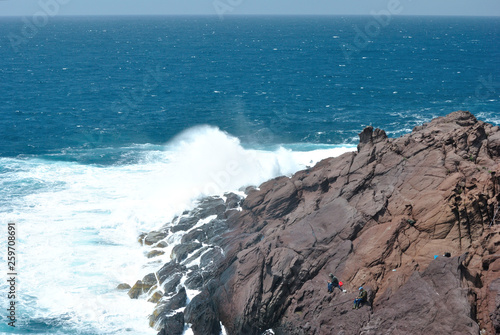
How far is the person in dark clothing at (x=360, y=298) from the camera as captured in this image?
33.3 meters

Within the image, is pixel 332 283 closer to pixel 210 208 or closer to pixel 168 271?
pixel 168 271

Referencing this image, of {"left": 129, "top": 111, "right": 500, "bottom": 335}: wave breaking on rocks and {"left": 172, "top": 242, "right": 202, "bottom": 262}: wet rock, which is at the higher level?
{"left": 129, "top": 111, "right": 500, "bottom": 335}: wave breaking on rocks

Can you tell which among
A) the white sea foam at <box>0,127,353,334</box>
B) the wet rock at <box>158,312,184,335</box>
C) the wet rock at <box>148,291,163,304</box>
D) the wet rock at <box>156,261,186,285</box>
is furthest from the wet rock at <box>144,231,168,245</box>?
the wet rock at <box>158,312,184,335</box>

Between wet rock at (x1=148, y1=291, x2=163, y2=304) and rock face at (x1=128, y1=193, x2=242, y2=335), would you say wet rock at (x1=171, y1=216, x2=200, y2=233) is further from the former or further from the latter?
wet rock at (x1=148, y1=291, x2=163, y2=304)

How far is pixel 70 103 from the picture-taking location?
106188 mm

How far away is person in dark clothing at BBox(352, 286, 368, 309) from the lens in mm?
33291

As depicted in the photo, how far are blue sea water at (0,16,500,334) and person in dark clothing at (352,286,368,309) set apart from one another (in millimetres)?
18848

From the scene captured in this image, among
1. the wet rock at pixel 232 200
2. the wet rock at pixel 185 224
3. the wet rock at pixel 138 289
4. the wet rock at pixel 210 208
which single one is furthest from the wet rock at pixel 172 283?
the wet rock at pixel 232 200

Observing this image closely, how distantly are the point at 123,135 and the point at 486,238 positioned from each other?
225 feet

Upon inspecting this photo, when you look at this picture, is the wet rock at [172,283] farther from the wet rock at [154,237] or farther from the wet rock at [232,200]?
the wet rock at [232,200]

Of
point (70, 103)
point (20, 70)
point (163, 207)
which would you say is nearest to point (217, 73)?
point (70, 103)

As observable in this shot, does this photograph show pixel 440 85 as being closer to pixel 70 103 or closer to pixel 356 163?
pixel 356 163

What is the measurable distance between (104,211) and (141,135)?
2998cm

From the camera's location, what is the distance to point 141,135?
85312 mm
